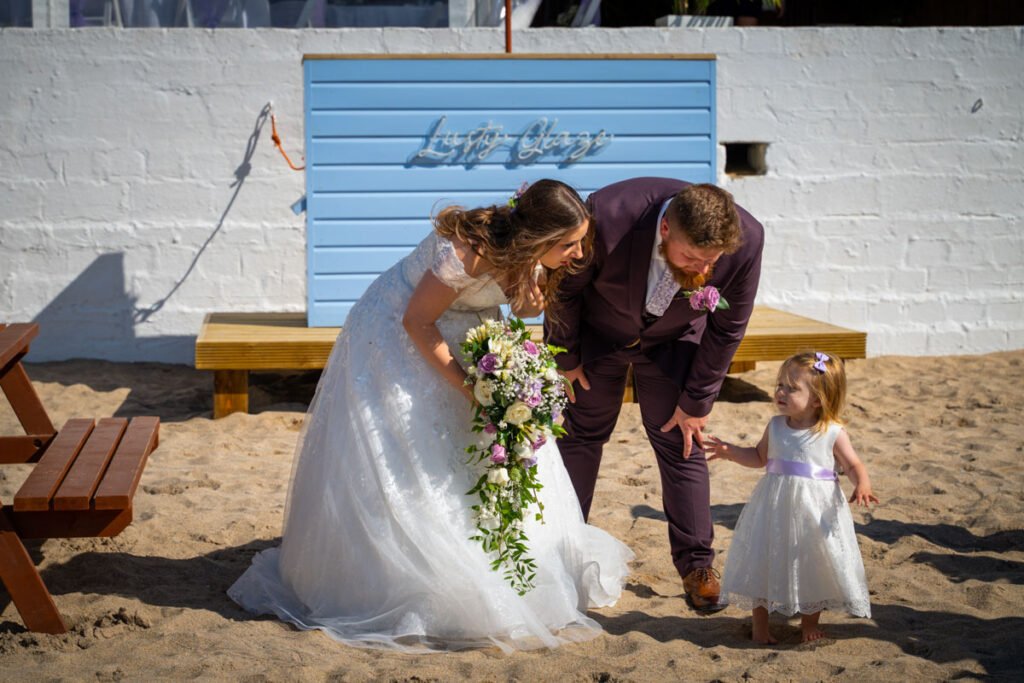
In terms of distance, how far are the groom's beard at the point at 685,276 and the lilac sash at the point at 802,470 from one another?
0.61 m

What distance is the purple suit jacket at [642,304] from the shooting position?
3525 millimetres

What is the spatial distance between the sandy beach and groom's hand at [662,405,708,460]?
0.57 meters

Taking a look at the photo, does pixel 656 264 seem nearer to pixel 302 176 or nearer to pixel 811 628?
pixel 811 628

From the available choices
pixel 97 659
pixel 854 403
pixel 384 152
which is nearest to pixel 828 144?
pixel 854 403

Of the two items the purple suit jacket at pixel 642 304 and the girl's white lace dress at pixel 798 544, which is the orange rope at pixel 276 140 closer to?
the purple suit jacket at pixel 642 304

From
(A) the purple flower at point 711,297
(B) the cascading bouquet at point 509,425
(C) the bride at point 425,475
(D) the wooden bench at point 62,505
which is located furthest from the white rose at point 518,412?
(D) the wooden bench at point 62,505

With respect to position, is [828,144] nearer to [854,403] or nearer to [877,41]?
[877,41]

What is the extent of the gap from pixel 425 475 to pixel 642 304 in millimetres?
906

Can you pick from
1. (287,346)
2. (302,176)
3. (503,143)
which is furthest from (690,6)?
(287,346)

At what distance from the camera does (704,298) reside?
11.3ft

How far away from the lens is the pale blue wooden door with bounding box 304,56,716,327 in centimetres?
667

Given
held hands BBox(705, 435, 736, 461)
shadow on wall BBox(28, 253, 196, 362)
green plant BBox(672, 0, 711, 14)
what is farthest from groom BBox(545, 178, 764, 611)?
green plant BBox(672, 0, 711, 14)

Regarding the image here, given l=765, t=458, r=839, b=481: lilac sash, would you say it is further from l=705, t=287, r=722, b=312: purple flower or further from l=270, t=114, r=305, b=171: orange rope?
l=270, t=114, r=305, b=171: orange rope

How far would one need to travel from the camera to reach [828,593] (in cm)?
332
